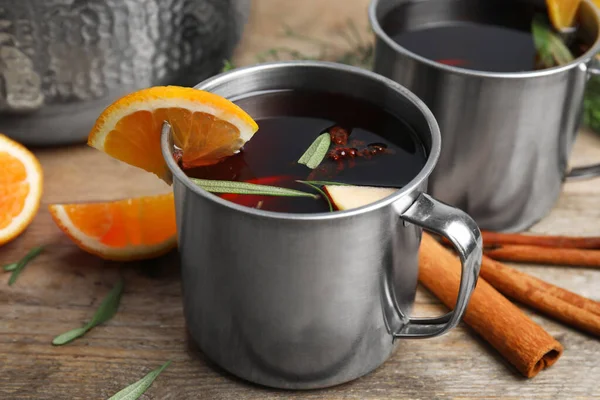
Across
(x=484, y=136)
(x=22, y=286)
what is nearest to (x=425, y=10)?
(x=484, y=136)

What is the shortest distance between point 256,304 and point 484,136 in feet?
1.46

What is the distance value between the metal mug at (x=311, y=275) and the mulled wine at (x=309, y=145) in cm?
4

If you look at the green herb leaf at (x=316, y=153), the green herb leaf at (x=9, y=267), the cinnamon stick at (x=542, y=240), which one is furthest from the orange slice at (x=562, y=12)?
the green herb leaf at (x=9, y=267)

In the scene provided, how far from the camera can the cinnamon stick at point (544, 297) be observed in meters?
1.13

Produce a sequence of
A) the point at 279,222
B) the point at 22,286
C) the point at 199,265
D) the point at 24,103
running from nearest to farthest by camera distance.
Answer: the point at 279,222 → the point at 199,265 → the point at 22,286 → the point at 24,103

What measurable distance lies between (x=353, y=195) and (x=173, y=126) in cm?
23

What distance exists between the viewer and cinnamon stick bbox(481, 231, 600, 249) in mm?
1254

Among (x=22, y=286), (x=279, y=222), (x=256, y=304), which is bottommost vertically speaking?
(x=22, y=286)

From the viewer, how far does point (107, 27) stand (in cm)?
126

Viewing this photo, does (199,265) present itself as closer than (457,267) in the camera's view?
Yes

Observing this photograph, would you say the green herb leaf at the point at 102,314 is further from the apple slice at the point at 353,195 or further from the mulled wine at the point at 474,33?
→ the mulled wine at the point at 474,33

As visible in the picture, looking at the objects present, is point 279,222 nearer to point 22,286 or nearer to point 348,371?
point 348,371

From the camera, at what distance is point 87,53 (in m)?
1.28

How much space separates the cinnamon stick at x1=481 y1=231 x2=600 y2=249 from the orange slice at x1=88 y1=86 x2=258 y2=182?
0.45m
